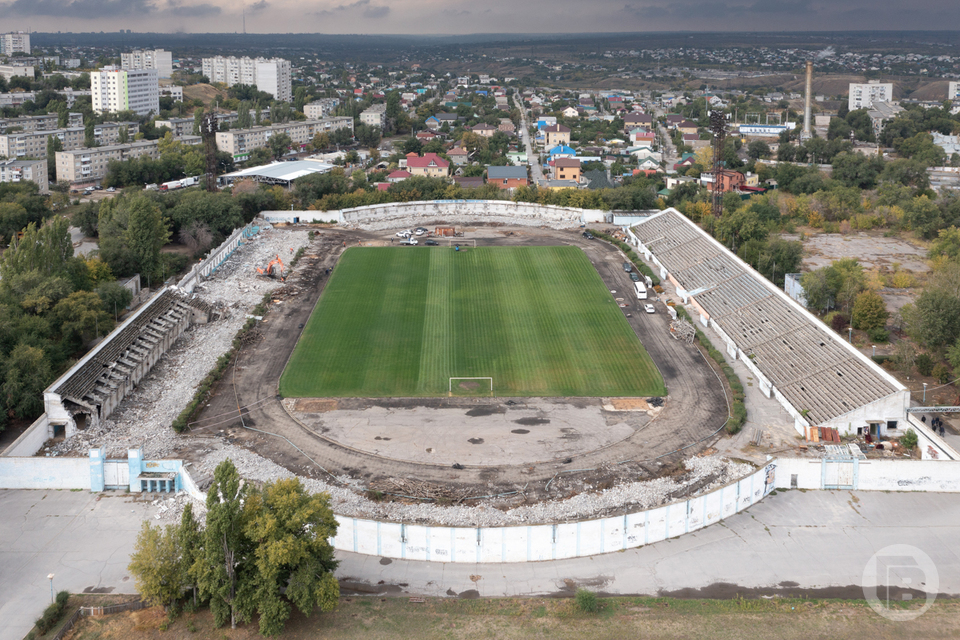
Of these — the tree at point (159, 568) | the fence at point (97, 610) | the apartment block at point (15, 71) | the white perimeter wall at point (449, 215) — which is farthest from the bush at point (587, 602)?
the apartment block at point (15, 71)

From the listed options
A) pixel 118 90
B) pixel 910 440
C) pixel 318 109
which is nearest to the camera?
pixel 910 440

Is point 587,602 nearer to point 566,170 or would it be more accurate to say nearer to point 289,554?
point 289,554

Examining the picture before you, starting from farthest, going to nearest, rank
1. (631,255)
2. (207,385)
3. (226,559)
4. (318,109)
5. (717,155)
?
(318,109) < (717,155) < (631,255) < (207,385) < (226,559)

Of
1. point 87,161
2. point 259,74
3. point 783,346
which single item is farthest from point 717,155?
point 259,74

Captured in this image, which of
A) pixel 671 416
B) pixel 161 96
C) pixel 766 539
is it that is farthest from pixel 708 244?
pixel 161 96

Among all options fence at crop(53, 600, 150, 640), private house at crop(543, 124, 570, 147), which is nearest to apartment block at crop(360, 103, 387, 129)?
private house at crop(543, 124, 570, 147)

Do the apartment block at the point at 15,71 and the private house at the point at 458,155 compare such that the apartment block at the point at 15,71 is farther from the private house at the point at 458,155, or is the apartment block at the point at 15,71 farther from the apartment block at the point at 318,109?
the private house at the point at 458,155
